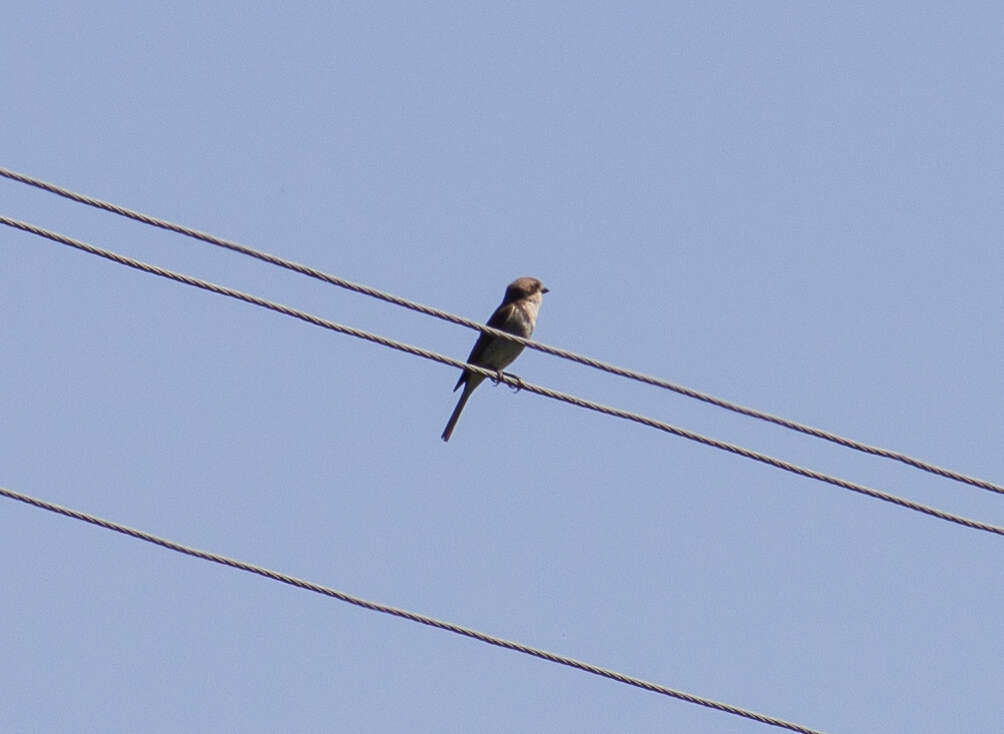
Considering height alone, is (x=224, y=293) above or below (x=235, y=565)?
above

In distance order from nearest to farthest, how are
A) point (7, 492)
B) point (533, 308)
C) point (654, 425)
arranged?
point (7, 492) < point (654, 425) < point (533, 308)

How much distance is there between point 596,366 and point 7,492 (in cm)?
259

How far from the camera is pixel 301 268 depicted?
7.76 meters

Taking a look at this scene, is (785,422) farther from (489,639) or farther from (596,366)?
(489,639)

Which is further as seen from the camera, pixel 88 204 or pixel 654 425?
pixel 654 425

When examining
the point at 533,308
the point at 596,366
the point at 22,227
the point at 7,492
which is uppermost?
the point at 533,308

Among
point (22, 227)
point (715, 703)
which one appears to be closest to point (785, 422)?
point (715, 703)

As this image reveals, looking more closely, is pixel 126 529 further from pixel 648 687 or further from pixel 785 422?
pixel 785 422

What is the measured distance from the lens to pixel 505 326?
1404 cm

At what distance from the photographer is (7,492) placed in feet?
24.6

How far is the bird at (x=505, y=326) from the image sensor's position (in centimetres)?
1366

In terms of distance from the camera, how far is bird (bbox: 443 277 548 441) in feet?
44.8

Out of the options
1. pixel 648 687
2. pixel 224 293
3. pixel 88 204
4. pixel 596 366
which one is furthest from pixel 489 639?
pixel 88 204

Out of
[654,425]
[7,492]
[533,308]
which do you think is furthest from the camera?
[533,308]
